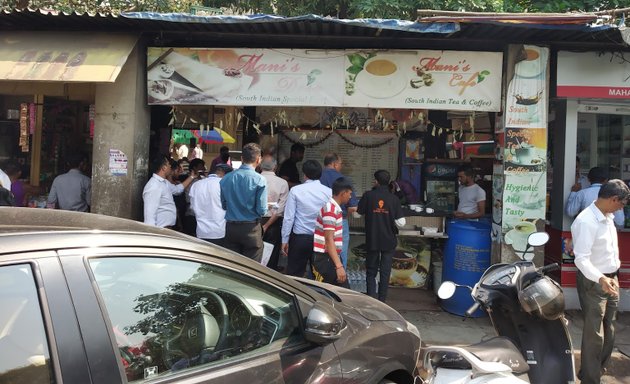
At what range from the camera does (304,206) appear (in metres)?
5.50

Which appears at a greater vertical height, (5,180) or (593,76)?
(593,76)

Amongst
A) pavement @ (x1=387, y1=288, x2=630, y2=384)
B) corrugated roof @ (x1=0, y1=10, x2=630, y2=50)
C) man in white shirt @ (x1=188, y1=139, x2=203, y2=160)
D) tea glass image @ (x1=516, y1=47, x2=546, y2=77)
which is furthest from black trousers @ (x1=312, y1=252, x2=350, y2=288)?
man in white shirt @ (x1=188, y1=139, x2=203, y2=160)

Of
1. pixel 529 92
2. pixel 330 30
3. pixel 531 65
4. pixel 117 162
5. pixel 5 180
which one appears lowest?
pixel 5 180

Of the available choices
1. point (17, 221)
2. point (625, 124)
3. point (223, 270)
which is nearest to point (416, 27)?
point (625, 124)

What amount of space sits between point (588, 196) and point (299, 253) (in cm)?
365

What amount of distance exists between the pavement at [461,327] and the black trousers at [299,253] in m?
1.57

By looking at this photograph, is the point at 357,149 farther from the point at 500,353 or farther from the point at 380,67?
the point at 500,353

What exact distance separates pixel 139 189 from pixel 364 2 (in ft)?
20.9

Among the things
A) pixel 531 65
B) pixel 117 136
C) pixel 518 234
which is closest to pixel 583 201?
pixel 518 234

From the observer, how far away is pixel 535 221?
5676mm

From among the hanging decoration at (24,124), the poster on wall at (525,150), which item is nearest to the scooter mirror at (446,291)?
the poster on wall at (525,150)

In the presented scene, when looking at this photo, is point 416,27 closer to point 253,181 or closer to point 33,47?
point 253,181

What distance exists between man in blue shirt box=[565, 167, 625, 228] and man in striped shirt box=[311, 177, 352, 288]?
3020 mm

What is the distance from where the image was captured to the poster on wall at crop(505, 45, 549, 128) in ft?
18.6
